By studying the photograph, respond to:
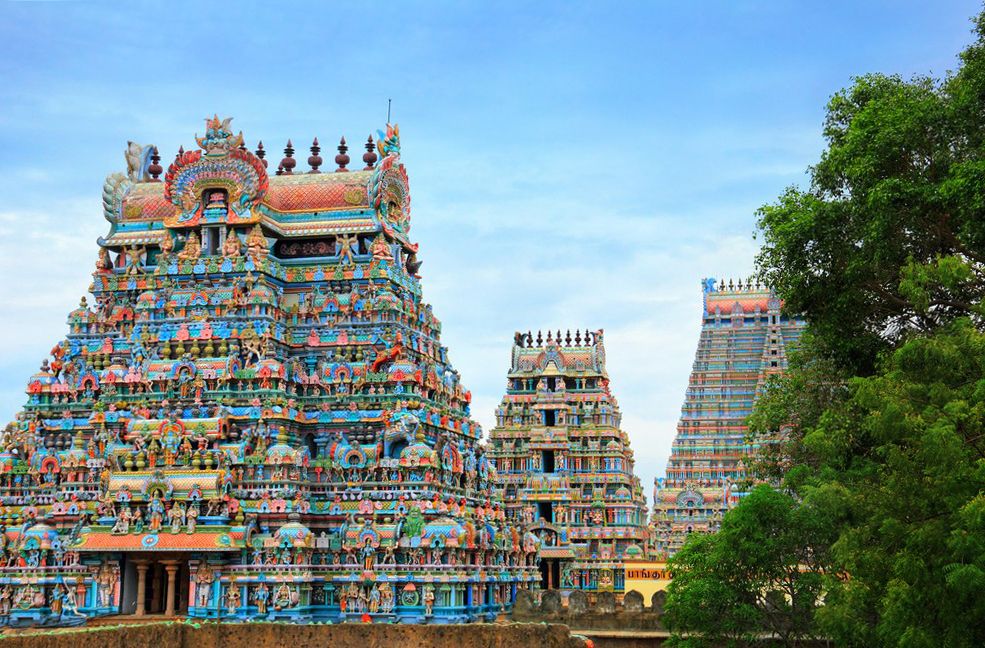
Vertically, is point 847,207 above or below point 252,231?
below

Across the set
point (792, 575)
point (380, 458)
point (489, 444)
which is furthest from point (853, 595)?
point (489, 444)

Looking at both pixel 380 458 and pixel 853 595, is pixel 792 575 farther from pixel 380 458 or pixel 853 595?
pixel 380 458

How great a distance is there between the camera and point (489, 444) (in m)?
72.4

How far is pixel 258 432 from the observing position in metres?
44.0

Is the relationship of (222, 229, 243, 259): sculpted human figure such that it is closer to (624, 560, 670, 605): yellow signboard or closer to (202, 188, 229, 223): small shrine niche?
(202, 188, 229, 223): small shrine niche

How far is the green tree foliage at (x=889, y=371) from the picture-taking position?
19094mm

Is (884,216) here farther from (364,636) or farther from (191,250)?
(191,250)

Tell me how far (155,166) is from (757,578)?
37.7m

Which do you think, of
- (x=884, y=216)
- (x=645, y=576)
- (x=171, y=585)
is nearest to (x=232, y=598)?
(x=171, y=585)

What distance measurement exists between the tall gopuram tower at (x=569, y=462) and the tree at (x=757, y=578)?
118 ft

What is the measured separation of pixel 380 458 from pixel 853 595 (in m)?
24.9

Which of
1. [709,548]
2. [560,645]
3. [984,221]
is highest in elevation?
[984,221]

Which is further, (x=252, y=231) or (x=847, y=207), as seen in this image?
(x=252, y=231)

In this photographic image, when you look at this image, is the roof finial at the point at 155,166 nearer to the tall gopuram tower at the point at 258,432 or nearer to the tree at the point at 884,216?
the tall gopuram tower at the point at 258,432
